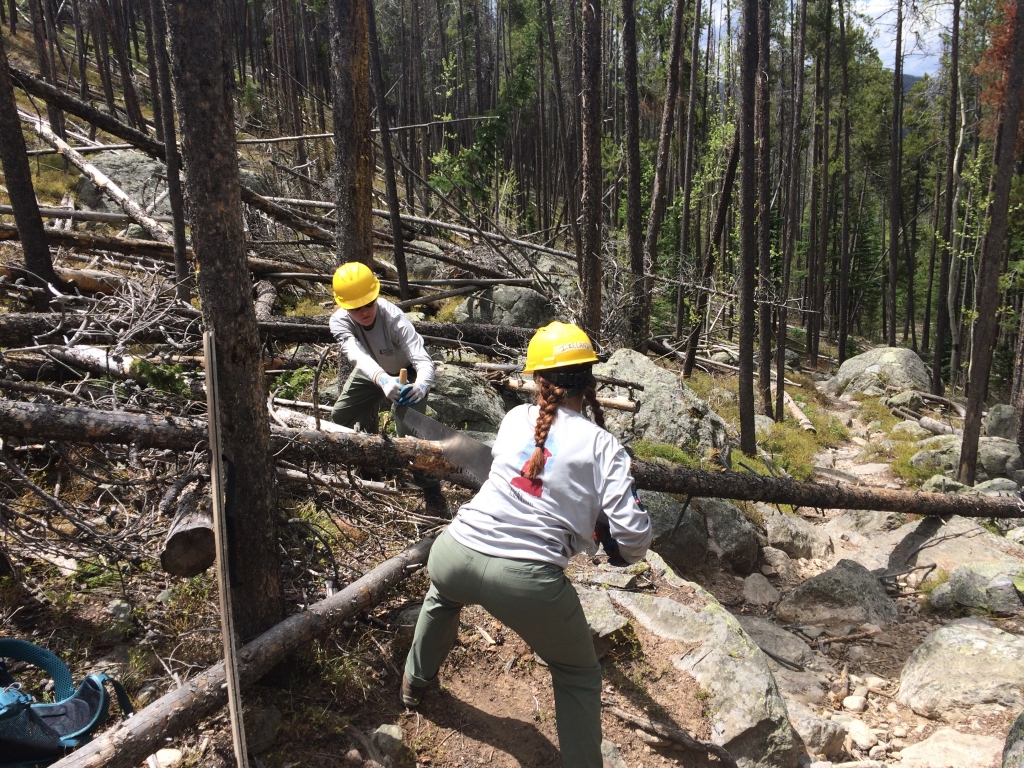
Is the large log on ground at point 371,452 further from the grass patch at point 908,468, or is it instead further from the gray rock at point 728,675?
the grass patch at point 908,468

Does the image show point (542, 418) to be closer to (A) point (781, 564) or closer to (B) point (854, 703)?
(B) point (854, 703)

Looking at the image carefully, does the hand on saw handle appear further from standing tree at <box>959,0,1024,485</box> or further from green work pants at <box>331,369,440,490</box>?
standing tree at <box>959,0,1024,485</box>

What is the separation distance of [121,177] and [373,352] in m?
12.5

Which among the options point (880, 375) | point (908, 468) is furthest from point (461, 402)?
point (880, 375)

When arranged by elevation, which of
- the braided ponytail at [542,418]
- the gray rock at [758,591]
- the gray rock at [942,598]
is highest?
the braided ponytail at [542,418]

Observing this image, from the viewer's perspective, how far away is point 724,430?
8992 mm

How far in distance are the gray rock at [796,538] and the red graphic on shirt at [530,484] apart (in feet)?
18.9

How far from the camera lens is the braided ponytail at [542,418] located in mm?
2685

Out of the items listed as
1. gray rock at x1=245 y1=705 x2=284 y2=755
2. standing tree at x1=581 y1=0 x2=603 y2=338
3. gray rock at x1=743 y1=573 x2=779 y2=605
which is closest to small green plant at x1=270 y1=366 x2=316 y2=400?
gray rock at x1=245 y1=705 x2=284 y2=755

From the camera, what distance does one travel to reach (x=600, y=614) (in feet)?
13.1

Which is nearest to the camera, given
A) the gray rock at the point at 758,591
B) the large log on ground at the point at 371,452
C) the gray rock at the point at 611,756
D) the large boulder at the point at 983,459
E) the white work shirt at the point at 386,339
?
the large log on ground at the point at 371,452

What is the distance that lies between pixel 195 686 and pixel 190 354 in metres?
4.03

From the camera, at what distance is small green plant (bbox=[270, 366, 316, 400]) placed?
6.25 meters

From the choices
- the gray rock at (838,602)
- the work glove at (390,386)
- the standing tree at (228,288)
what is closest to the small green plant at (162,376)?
the work glove at (390,386)
